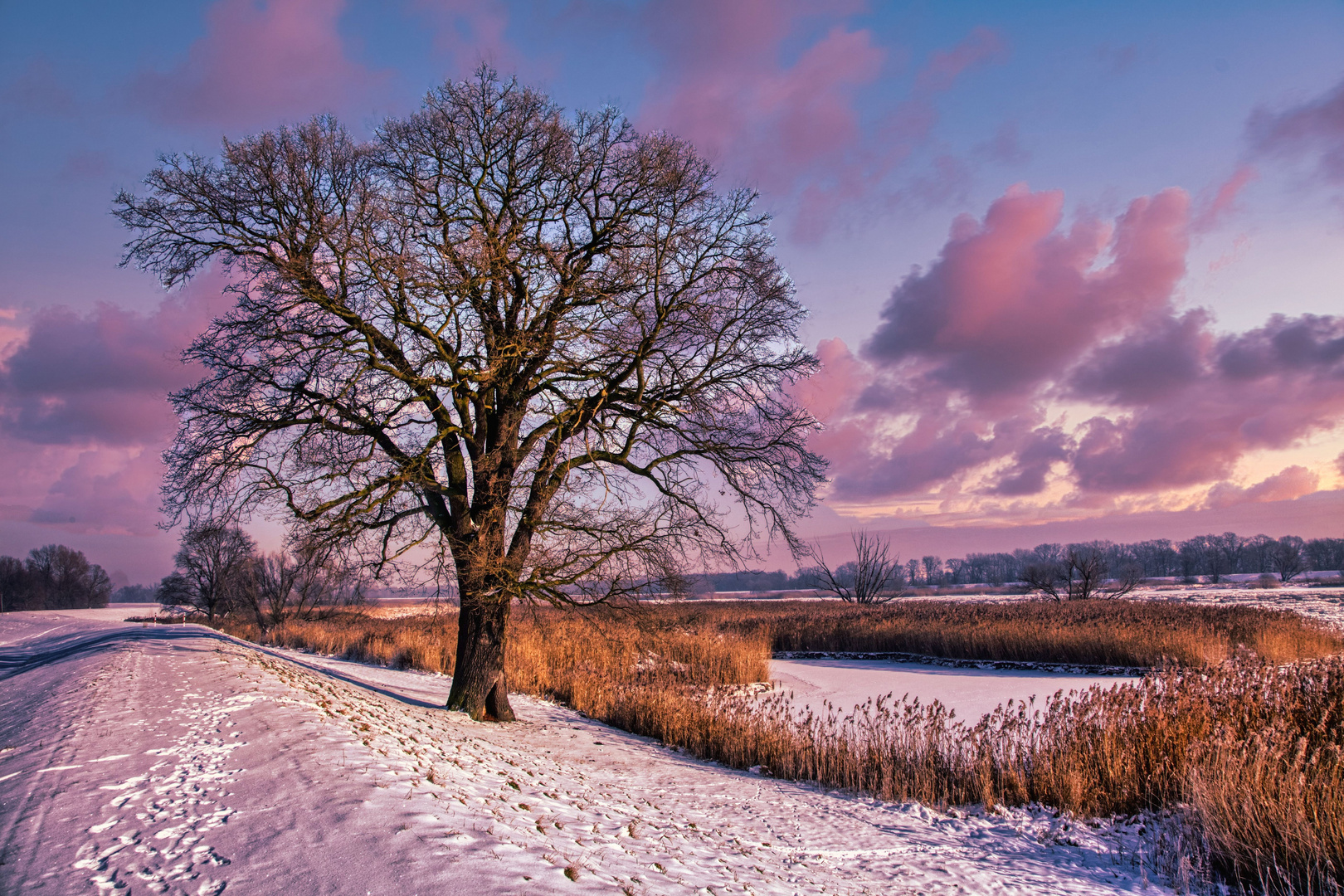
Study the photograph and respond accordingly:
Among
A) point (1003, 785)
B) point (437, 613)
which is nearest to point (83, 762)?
point (437, 613)

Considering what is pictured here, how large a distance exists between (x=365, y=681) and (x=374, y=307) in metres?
8.05

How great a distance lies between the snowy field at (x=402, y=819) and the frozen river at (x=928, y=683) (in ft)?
17.7

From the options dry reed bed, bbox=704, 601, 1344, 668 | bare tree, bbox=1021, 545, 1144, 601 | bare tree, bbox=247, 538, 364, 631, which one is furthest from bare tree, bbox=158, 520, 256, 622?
bare tree, bbox=1021, 545, 1144, 601

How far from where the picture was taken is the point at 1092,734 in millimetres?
7195

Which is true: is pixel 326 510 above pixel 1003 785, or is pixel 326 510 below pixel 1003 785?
above

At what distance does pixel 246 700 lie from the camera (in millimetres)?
6832

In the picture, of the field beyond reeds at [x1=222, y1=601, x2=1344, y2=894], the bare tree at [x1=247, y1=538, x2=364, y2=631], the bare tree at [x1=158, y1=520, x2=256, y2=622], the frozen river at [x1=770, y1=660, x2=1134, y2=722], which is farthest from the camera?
the bare tree at [x1=158, y1=520, x2=256, y2=622]

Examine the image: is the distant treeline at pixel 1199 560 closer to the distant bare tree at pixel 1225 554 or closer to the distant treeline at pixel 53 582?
the distant bare tree at pixel 1225 554

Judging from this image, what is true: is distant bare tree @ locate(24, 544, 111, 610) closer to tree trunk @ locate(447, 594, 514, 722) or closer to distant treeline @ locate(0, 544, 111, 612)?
distant treeline @ locate(0, 544, 111, 612)

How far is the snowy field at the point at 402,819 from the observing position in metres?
3.27

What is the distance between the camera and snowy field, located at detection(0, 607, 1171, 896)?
3.27 meters

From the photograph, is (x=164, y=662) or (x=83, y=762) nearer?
(x=83, y=762)

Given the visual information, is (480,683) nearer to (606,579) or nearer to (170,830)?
(606,579)

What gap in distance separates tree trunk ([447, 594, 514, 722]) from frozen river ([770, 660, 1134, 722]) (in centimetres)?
564
